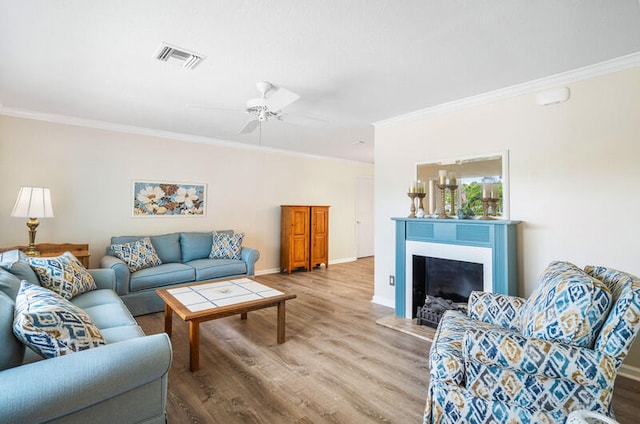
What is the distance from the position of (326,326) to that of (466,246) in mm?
1699

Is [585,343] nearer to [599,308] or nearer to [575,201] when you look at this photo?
[599,308]

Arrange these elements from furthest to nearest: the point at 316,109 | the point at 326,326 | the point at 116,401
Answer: the point at 316,109 < the point at 326,326 < the point at 116,401

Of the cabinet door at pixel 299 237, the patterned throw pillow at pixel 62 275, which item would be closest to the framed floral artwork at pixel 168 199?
the cabinet door at pixel 299 237

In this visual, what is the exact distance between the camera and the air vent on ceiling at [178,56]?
2.19 metres

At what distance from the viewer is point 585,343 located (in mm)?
1370

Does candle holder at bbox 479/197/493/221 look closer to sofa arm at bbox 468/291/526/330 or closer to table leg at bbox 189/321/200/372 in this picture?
sofa arm at bbox 468/291/526/330

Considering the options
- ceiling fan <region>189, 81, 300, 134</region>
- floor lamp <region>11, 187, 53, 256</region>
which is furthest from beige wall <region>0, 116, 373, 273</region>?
ceiling fan <region>189, 81, 300, 134</region>

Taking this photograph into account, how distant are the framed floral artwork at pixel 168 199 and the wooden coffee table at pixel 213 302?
2.06m

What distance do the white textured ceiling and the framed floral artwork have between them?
4.60 feet

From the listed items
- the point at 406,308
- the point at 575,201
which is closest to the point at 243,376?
the point at 406,308

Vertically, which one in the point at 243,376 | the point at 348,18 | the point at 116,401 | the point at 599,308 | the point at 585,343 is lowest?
the point at 243,376

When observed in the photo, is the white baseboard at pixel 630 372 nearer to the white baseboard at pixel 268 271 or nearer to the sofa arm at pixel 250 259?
the sofa arm at pixel 250 259

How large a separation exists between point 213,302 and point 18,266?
138 cm

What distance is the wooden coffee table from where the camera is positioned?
236 cm
